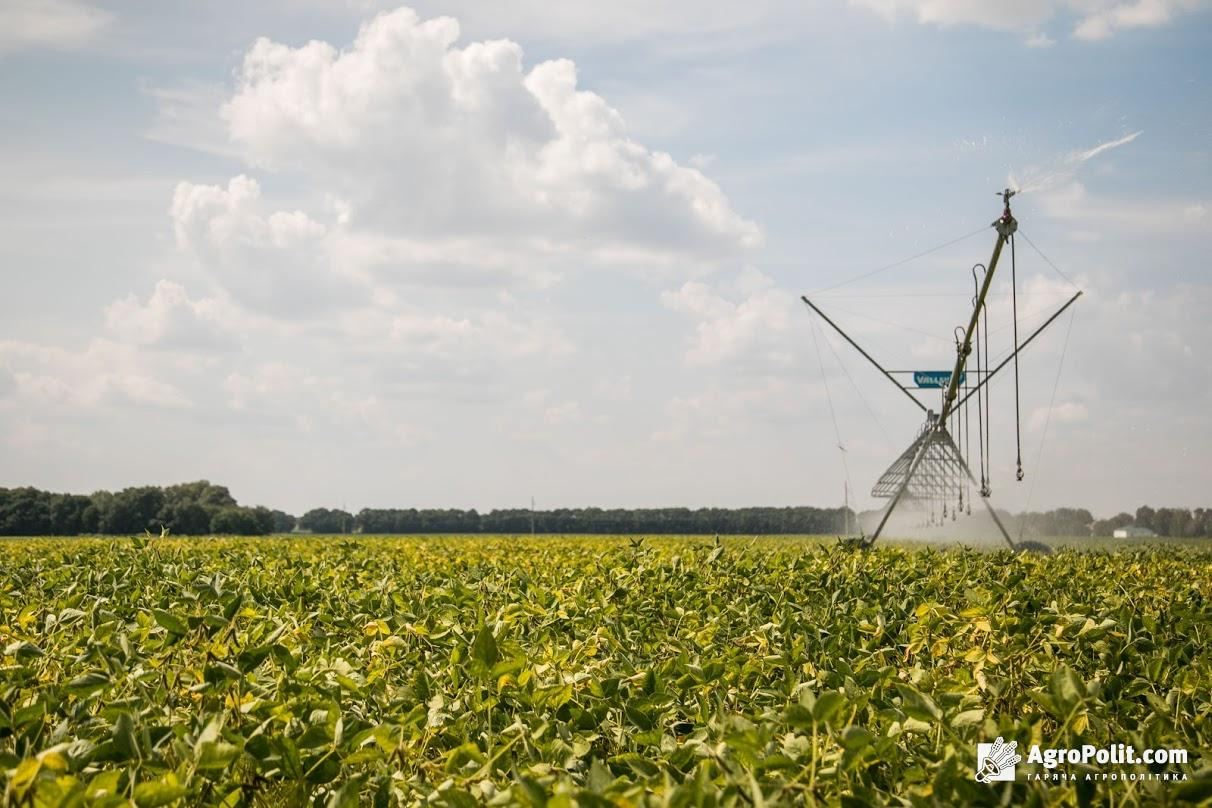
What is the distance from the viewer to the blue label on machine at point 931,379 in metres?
21.0

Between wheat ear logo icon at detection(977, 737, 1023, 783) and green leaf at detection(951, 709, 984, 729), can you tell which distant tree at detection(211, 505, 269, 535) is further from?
wheat ear logo icon at detection(977, 737, 1023, 783)

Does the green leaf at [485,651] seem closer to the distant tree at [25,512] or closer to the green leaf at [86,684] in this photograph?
the green leaf at [86,684]

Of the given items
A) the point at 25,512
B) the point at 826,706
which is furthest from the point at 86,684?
the point at 25,512

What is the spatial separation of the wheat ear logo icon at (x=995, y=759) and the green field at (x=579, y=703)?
3 cm

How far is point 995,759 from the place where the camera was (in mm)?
1921

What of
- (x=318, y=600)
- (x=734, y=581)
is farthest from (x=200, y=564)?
(x=734, y=581)

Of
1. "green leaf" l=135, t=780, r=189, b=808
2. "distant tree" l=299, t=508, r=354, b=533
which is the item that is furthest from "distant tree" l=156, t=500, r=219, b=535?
"green leaf" l=135, t=780, r=189, b=808

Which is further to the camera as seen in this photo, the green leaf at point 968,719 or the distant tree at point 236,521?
the distant tree at point 236,521

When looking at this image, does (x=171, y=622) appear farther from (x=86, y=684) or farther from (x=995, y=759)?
(x=995, y=759)

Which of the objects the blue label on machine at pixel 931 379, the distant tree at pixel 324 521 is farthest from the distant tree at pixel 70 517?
the blue label on machine at pixel 931 379

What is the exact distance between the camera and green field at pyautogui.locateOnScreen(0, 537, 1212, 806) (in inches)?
75.0

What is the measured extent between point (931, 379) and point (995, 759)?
20223 millimetres

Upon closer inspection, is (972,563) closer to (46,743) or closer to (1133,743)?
(1133,743)

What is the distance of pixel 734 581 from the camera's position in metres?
6.11
